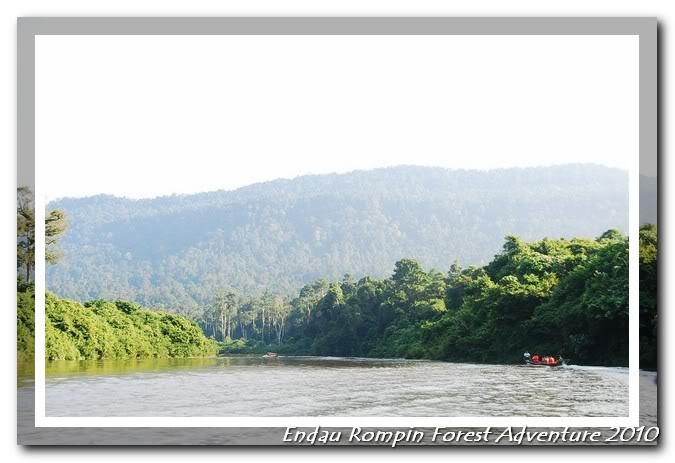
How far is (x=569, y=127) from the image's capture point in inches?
287

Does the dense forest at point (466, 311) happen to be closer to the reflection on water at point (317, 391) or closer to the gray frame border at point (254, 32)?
the reflection on water at point (317, 391)

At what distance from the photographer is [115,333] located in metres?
11.0

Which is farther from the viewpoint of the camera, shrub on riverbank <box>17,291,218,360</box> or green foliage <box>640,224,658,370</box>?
shrub on riverbank <box>17,291,218,360</box>

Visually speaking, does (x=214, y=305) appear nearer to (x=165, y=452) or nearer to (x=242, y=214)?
(x=242, y=214)

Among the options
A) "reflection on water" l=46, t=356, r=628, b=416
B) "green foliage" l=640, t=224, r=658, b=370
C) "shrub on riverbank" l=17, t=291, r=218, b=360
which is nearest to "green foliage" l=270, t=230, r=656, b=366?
"reflection on water" l=46, t=356, r=628, b=416

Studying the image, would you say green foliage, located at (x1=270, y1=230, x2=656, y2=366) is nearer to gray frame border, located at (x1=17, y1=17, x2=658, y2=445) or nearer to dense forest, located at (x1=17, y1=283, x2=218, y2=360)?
dense forest, located at (x1=17, y1=283, x2=218, y2=360)

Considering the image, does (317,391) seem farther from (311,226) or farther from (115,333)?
(115,333)

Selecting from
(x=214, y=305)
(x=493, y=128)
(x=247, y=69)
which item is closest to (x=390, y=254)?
(x=214, y=305)

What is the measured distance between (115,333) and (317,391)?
166 inches

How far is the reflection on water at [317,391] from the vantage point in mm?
6516

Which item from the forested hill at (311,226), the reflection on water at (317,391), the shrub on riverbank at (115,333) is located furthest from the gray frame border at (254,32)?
the shrub on riverbank at (115,333)

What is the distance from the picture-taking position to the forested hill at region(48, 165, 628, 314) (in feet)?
26.6

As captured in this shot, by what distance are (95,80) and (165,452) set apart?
2878mm

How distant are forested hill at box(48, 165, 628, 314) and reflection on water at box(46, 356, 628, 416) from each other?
96cm
